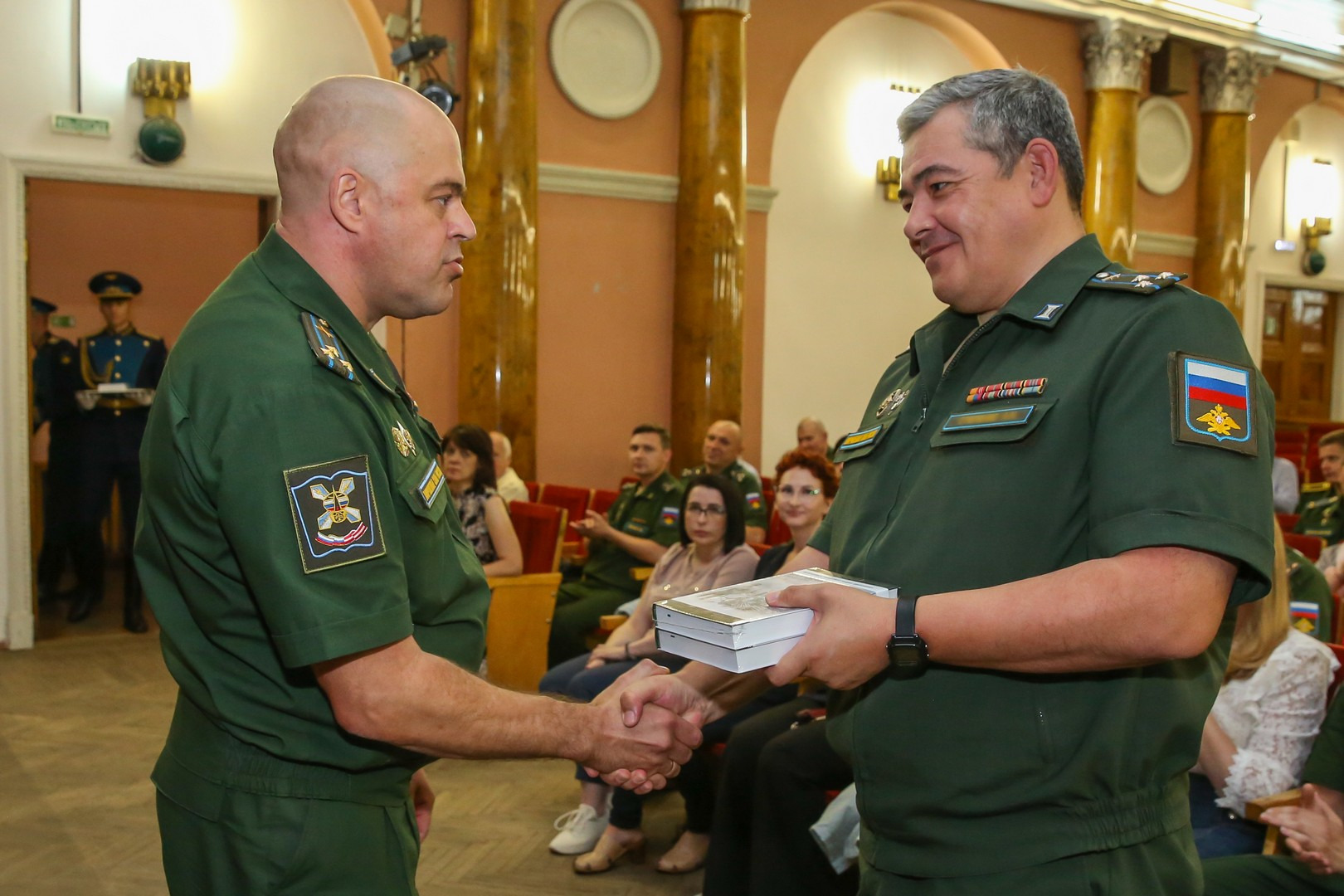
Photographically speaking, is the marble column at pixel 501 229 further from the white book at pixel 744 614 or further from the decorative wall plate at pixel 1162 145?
the decorative wall plate at pixel 1162 145

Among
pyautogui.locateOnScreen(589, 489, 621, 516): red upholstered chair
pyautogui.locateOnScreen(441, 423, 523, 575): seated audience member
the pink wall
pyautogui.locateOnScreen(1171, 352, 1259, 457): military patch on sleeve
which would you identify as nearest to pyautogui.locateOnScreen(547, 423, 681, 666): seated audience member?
pyautogui.locateOnScreen(441, 423, 523, 575): seated audience member

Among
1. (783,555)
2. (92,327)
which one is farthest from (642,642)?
(92,327)

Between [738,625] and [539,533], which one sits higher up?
[738,625]

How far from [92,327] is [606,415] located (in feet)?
14.5

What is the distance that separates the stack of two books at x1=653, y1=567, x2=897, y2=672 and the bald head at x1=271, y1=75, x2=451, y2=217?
0.66 m

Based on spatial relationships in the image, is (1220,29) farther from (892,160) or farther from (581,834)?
(581,834)

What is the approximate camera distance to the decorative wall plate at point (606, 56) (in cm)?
743

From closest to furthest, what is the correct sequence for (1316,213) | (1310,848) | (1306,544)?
(1310,848), (1306,544), (1316,213)

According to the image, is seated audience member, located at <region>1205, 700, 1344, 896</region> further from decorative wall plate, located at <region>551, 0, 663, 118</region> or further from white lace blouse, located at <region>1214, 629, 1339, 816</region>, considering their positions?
decorative wall plate, located at <region>551, 0, 663, 118</region>

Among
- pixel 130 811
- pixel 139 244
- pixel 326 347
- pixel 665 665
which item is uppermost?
pixel 139 244

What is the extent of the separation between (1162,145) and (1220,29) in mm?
1075

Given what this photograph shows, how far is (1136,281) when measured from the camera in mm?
1294

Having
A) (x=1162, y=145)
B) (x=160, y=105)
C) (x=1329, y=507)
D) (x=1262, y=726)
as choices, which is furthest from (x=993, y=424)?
(x=1162, y=145)

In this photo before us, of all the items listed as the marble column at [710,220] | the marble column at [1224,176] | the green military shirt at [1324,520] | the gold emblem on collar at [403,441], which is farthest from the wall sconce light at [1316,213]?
the gold emblem on collar at [403,441]
